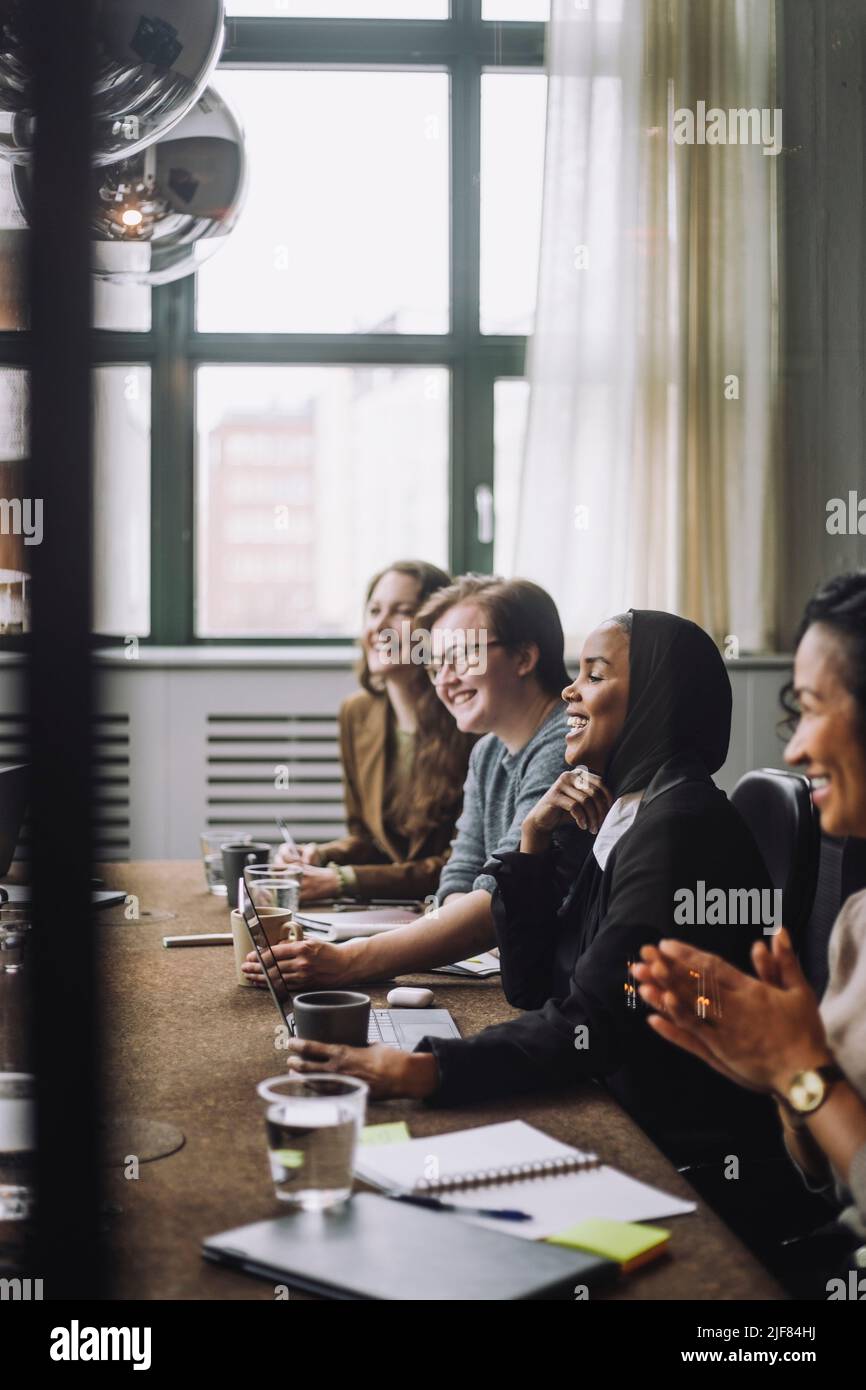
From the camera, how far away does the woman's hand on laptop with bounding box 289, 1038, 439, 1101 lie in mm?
1076

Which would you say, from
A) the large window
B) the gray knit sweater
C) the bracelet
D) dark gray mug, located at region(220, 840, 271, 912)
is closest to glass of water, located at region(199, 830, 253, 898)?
dark gray mug, located at region(220, 840, 271, 912)

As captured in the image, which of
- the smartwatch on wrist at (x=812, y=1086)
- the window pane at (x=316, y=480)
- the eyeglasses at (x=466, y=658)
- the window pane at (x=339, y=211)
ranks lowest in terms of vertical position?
the smartwatch on wrist at (x=812, y=1086)

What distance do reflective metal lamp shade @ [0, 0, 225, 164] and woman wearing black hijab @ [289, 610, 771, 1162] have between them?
0.78m

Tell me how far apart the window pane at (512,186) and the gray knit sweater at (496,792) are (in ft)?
6.92

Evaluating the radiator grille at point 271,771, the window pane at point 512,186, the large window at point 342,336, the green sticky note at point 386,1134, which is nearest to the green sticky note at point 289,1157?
the green sticky note at point 386,1134

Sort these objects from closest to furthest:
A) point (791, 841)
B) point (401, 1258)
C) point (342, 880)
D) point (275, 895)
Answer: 1. point (401, 1258)
2. point (275, 895)
3. point (791, 841)
4. point (342, 880)

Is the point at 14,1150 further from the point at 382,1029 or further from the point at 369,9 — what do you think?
the point at 369,9

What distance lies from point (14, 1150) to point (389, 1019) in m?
0.54

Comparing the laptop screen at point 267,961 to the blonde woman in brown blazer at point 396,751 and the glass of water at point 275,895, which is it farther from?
the blonde woman in brown blazer at point 396,751

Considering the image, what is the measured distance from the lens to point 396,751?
8.98 feet

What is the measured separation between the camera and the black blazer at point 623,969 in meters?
1.13

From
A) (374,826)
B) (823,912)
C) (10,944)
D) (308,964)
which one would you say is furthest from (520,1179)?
(374,826)
